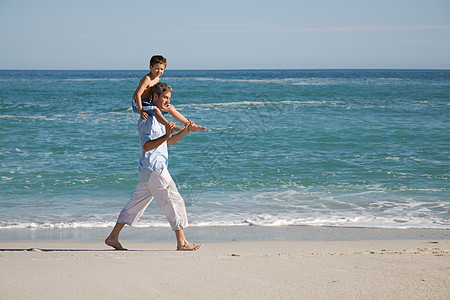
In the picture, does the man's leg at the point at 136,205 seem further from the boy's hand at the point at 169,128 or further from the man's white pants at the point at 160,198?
the boy's hand at the point at 169,128

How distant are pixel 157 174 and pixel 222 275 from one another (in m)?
1.25

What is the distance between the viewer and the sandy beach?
10.0 ft

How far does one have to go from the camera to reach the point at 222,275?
11.2 feet

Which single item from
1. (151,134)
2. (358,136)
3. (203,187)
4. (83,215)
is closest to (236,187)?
(203,187)

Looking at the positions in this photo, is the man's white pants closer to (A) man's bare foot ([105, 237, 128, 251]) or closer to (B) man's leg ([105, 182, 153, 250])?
(B) man's leg ([105, 182, 153, 250])

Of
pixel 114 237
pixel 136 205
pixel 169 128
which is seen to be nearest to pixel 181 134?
pixel 169 128

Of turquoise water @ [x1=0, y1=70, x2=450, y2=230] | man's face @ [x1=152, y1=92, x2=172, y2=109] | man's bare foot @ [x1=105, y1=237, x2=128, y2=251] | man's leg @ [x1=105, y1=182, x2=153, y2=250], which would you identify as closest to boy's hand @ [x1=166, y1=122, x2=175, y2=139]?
man's face @ [x1=152, y1=92, x2=172, y2=109]

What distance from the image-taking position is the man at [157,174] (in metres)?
4.21

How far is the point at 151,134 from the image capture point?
4.22 meters

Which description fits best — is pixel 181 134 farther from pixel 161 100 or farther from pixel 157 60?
pixel 157 60

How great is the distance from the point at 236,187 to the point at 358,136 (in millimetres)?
6550

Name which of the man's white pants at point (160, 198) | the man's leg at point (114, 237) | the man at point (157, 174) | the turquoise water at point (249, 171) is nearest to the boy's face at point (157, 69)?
the man at point (157, 174)

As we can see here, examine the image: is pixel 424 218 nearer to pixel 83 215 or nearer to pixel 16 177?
pixel 83 215

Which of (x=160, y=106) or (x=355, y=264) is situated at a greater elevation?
(x=160, y=106)
